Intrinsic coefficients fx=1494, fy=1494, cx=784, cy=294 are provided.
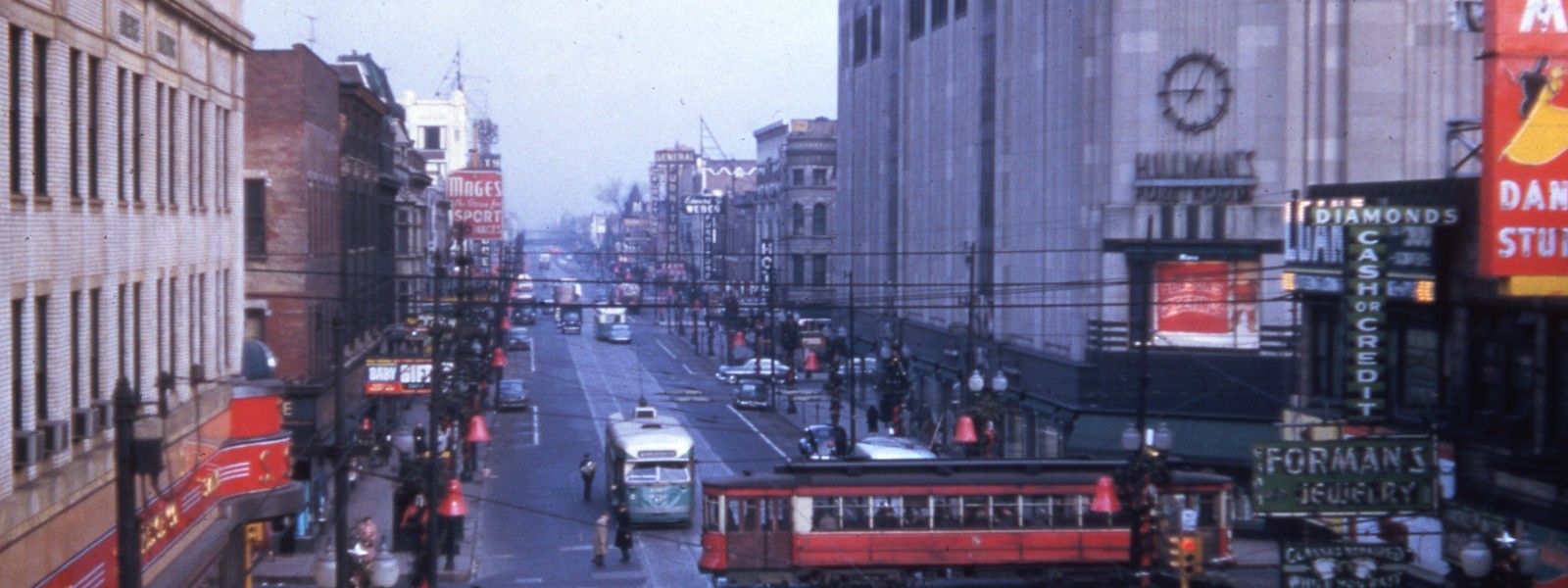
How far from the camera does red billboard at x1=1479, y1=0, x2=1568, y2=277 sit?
16406 millimetres

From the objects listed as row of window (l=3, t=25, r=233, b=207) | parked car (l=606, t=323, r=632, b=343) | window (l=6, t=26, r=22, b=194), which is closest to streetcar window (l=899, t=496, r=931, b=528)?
row of window (l=3, t=25, r=233, b=207)

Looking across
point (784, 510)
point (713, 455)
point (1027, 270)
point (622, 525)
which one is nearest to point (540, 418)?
point (713, 455)

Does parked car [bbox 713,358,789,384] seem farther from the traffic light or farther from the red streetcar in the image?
the traffic light

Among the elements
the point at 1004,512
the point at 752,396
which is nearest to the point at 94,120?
the point at 1004,512

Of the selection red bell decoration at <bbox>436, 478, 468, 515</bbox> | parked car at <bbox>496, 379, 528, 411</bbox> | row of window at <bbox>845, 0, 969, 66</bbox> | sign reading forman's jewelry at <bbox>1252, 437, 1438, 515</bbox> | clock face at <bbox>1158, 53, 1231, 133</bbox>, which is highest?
row of window at <bbox>845, 0, 969, 66</bbox>

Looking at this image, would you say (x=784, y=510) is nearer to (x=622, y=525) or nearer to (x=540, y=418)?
(x=622, y=525)

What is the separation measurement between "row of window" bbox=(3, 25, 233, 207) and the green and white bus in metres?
15.3

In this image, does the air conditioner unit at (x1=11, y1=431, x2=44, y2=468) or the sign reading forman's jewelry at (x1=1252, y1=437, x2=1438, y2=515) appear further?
the sign reading forman's jewelry at (x1=1252, y1=437, x2=1438, y2=515)

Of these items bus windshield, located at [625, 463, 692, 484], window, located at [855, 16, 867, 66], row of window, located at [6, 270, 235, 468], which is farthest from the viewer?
window, located at [855, 16, 867, 66]

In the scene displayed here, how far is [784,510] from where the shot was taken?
91.2 ft

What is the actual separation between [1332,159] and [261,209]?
2645 centimetres

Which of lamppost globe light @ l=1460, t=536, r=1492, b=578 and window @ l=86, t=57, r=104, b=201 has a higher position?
window @ l=86, t=57, r=104, b=201

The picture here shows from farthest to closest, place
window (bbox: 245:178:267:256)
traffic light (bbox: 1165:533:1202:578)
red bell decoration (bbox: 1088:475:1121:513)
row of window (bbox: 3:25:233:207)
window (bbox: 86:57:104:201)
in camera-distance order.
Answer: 1. window (bbox: 245:178:267:256)
2. red bell decoration (bbox: 1088:475:1121:513)
3. traffic light (bbox: 1165:533:1202:578)
4. window (bbox: 86:57:104:201)
5. row of window (bbox: 3:25:233:207)

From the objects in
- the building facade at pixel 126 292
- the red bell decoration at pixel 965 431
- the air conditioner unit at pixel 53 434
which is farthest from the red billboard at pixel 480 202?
the air conditioner unit at pixel 53 434
